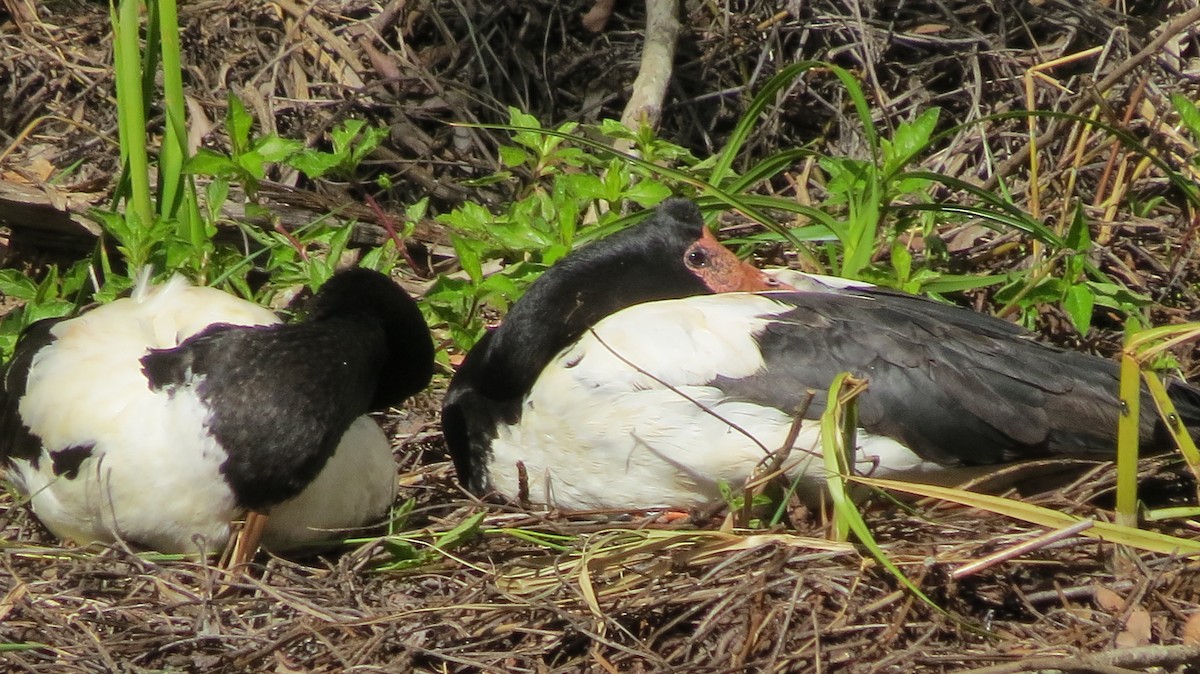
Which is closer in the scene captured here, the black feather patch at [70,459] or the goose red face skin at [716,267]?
the black feather patch at [70,459]

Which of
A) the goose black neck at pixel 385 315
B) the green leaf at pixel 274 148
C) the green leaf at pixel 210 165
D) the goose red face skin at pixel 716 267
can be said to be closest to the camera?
the goose black neck at pixel 385 315

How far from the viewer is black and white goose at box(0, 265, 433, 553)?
3.42m

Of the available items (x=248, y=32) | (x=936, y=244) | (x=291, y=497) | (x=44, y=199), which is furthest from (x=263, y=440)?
(x=248, y=32)

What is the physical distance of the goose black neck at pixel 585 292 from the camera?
3967 millimetres

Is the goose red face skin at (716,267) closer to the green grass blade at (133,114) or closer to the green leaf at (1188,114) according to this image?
the green leaf at (1188,114)

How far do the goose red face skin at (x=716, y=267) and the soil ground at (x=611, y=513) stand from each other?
853 millimetres

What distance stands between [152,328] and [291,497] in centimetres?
74

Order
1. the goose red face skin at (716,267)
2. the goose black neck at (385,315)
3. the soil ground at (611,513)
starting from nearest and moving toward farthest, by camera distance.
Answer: the soil ground at (611,513), the goose black neck at (385,315), the goose red face skin at (716,267)

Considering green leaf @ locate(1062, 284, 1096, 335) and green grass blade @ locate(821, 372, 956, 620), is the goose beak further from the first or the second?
green grass blade @ locate(821, 372, 956, 620)

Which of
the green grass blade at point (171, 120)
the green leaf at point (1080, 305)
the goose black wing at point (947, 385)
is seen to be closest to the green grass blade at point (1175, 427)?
the goose black wing at point (947, 385)

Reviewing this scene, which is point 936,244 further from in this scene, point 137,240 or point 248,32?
point 248,32

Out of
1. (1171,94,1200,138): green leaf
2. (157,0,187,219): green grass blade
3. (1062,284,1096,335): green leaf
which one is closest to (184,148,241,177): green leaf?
(157,0,187,219): green grass blade

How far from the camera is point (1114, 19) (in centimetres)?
553

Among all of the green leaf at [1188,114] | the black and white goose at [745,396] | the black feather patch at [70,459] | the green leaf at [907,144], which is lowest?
the black feather patch at [70,459]
